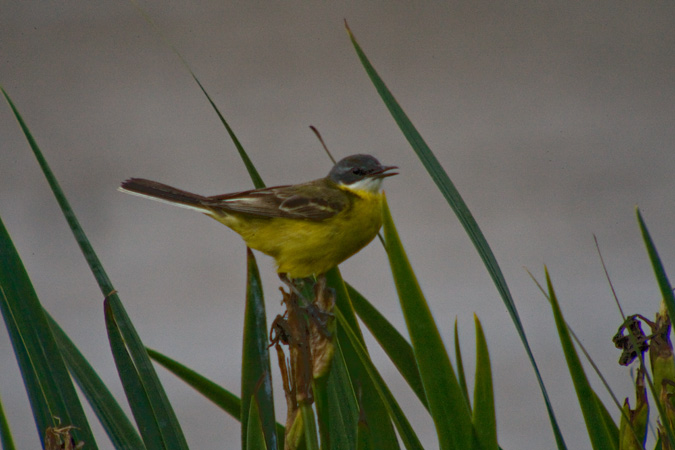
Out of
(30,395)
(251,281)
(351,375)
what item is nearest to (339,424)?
(351,375)

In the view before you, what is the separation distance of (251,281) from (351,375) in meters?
0.13

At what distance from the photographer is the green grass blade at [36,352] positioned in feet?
1.67

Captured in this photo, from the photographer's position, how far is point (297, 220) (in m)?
0.88

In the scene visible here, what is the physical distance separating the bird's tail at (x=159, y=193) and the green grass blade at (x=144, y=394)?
0.26 m

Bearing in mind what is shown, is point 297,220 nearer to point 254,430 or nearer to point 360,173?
point 360,173

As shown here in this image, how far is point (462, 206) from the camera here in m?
0.52

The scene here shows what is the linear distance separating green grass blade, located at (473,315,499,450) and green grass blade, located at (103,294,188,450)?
0.87ft

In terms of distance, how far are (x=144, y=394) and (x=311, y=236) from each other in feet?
1.18

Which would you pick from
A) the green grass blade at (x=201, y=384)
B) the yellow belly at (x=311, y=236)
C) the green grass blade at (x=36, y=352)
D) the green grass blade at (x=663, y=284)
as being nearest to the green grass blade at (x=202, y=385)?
the green grass blade at (x=201, y=384)

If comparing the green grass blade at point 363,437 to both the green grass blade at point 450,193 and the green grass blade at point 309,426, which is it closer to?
the green grass blade at point 309,426

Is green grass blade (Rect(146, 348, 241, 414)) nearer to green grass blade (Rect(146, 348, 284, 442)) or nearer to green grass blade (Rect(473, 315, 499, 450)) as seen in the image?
green grass blade (Rect(146, 348, 284, 442))

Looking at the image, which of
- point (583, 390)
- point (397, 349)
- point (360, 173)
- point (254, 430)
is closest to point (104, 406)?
point (254, 430)

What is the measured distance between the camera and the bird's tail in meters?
0.78

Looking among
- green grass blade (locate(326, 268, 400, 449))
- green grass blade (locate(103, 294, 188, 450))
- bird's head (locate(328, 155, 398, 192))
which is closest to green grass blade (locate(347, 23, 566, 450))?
A: green grass blade (locate(326, 268, 400, 449))
